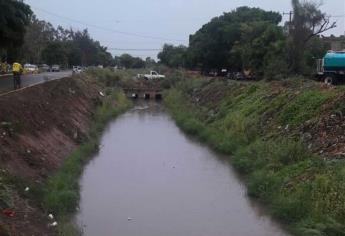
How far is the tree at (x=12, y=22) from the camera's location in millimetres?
44656

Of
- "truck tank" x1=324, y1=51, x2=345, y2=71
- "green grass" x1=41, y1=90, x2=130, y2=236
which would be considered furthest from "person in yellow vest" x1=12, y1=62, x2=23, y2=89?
"truck tank" x1=324, y1=51, x2=345, y2=71

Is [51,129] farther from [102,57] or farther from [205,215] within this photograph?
[102,57]

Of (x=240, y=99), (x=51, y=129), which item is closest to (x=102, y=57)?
(x=240, y=99)

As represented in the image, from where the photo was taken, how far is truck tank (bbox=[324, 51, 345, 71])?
1710 inches

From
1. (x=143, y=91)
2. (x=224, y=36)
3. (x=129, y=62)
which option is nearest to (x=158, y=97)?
(x=143, y=91)

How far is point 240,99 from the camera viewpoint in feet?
131

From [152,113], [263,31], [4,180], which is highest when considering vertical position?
[263,31]

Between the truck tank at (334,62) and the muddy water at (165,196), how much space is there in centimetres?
1549

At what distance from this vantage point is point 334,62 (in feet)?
143

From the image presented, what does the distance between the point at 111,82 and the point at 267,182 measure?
69203mm

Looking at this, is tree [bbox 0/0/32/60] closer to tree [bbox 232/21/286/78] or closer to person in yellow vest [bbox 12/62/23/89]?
person in yellow vest [bbox 12/62/23/89]

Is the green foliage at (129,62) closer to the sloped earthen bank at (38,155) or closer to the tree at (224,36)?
the tree at (224,36)

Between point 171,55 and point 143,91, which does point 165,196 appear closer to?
point 143,91

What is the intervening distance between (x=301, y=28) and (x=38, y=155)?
42032 mm
